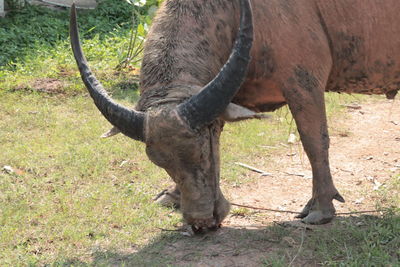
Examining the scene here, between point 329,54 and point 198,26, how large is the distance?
1169 mm

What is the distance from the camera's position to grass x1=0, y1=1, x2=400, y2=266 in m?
5.14

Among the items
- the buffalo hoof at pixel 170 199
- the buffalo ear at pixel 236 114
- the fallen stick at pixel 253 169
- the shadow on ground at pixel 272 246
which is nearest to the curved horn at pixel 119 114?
the buffalo ear at pixel 236 114

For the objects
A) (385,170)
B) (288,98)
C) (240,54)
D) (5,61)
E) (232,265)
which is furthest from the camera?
(5,61)

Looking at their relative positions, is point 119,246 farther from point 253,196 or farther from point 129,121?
point 253,196

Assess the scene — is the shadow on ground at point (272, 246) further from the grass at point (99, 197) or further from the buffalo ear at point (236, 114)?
the buffalo ear at point (236, 114)

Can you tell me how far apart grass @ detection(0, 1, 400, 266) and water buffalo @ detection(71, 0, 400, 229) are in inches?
17.3

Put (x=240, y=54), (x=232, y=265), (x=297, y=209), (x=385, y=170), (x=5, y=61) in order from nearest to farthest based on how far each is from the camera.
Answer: (x=240, y=54)
(x=232, y=265)
(x=297, y=209)
(x=385, y=170)
(x=5, y=61)

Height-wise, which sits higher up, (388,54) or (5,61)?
(388,54)

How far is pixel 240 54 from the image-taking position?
4.59 meters

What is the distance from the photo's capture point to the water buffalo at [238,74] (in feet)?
15.5

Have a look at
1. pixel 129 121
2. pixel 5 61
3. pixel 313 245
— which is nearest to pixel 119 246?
pixel 129 121

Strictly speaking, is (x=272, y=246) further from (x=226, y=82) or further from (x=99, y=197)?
(x=99, y=197)

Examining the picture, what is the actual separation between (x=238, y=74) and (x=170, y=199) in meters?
2.00

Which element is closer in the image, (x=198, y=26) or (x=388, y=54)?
(x=198, y=26)
